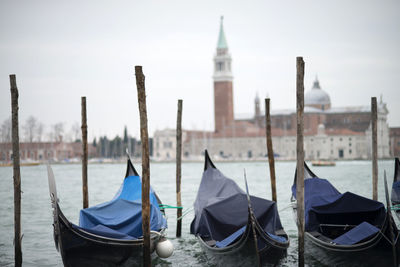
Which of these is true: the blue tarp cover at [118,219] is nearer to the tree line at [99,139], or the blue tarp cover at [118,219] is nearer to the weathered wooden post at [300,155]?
the weathered wooden post at [300,155]

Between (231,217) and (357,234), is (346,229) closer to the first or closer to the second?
(357,234)

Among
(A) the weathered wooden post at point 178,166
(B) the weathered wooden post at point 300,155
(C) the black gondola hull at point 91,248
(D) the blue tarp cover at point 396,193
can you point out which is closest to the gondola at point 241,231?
(B) the weathered wooden post at point 300,155

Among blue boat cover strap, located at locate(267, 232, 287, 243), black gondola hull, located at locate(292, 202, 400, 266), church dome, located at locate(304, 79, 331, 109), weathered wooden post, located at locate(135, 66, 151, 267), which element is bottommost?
black gondola hull, located at locate(292, 202, 400, 266)

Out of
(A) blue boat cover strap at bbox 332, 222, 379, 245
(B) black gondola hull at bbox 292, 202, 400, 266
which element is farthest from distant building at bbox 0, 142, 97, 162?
(A) blue boat cover strap at bbox 332, 222, 379, 245

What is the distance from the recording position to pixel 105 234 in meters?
6.69

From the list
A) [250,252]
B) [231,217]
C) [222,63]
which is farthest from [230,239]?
[222,63]

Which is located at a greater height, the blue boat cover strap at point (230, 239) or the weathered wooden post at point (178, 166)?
the weathered wooden post at point (178, 166)

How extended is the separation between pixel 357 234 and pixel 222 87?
55.6 meters

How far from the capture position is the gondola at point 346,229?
6.66m

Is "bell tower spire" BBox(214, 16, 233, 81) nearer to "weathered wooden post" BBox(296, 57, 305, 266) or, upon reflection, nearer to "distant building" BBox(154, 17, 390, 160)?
"distant building" BBox(154, 17, 390, 160)

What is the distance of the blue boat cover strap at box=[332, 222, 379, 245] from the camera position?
6855 mm

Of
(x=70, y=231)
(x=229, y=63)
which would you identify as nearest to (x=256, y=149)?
(x=229, y=63)

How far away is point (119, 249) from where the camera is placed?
6770 mm

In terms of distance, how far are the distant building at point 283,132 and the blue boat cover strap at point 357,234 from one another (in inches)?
2151
